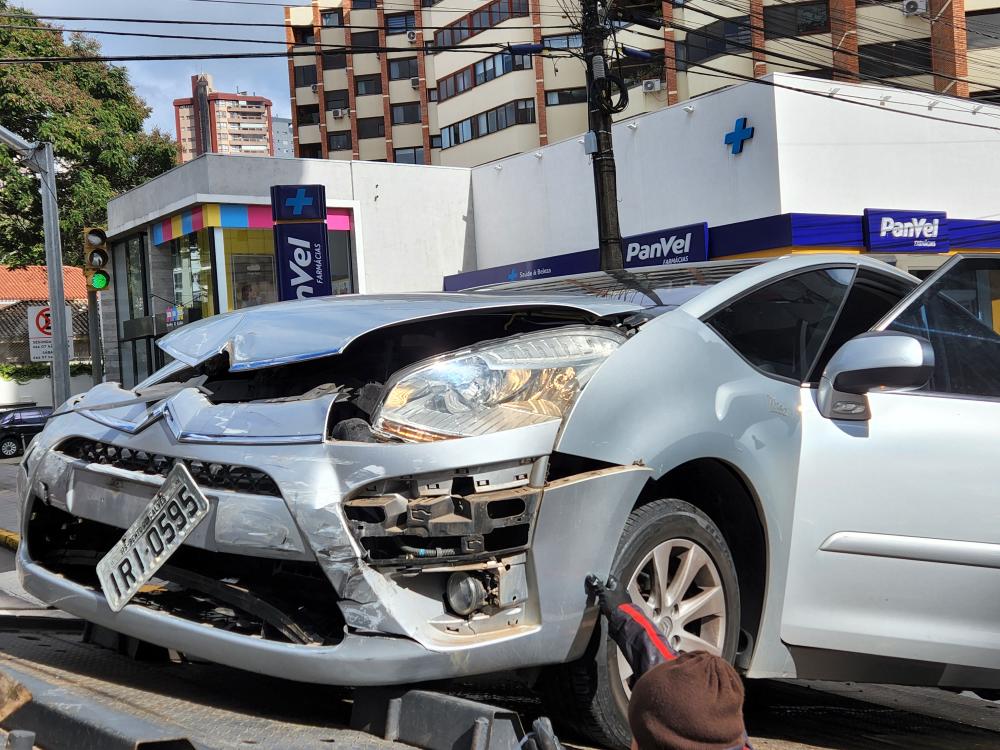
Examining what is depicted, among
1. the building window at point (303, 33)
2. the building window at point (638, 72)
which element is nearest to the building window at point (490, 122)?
Result: the building window at point (638, 72)

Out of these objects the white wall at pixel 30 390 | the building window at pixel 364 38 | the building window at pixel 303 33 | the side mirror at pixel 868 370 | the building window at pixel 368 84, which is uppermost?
the building window at pixel 303 33

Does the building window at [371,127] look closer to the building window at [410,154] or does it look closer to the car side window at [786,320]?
the building window at [410,154]

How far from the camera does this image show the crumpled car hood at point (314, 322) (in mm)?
2973

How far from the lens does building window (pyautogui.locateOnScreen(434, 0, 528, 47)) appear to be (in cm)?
4431

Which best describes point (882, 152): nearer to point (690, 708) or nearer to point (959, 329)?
point (959, 329)

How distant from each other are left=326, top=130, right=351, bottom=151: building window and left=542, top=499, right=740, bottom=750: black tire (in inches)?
2343

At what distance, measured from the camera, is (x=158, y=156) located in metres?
38.8

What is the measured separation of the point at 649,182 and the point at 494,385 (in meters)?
18.0

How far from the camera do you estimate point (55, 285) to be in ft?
55.7

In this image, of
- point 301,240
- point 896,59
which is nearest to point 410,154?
point 896,59

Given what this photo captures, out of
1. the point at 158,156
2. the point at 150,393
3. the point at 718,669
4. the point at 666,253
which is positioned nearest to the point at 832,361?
the point at 718,669

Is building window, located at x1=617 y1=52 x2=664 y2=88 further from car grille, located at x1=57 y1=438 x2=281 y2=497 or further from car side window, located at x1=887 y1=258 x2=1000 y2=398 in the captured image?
car grille, located at x1=57 y1=438 x2=281 y2=497

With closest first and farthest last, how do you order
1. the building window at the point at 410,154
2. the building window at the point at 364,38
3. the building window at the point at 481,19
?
the building window at the point at 481,19
the building window at the point at 410,154
the building window at the point at 364,38

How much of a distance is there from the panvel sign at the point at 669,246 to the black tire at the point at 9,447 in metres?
16.8
